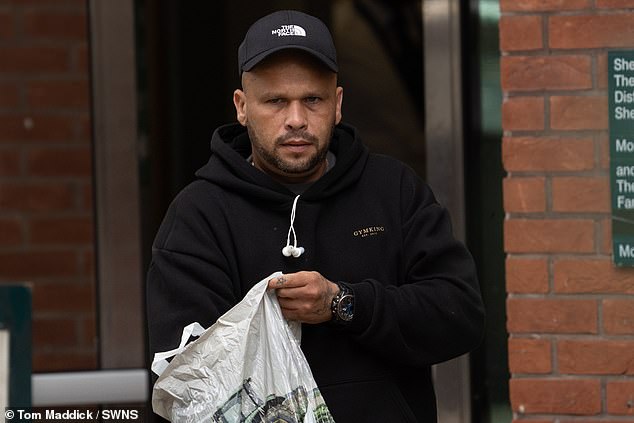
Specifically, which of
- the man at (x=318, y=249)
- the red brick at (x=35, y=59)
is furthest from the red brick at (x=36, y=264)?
the man at (x=318, y=249)

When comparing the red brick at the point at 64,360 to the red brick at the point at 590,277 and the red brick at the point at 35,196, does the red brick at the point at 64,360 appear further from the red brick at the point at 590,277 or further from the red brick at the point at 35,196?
the red brick at the point at 590,277

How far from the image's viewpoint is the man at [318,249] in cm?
286

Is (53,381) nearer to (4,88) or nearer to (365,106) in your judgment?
(4,88)

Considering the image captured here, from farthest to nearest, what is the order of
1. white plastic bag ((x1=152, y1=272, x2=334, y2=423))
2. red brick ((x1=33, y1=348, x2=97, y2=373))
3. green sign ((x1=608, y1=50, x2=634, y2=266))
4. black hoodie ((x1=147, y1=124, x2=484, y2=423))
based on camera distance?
1. red brick ((x1=33, y1=348, x2=97, y2=373))
2. green sign ((x1=608, y1=50, x2=634, y2=266))
3. black hoodie ((x1=147, y1=124, x2=484, y2=423))
4. white plastic bag ((x1=152, y1=272, x2=334, y2=423))

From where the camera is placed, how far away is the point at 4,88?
5113 mm

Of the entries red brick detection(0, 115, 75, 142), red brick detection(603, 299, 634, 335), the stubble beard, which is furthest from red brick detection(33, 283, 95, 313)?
the stubble beard

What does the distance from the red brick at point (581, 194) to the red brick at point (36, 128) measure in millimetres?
2044

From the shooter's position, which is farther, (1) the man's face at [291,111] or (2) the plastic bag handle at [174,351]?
(1) the man's face at [291,111]

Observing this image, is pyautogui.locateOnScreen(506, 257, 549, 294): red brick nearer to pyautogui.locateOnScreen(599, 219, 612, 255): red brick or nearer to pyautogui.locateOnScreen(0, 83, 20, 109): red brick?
pyautogui.locateOnScreen(599, 219, 612, 255): red brick

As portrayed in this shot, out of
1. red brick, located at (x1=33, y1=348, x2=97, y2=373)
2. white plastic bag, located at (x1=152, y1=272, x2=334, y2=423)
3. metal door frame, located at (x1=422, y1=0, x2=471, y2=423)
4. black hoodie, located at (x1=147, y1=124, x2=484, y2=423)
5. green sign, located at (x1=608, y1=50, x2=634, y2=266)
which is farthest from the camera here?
red brick, located at (x1=33, y1=348, x2=97, y2=373)

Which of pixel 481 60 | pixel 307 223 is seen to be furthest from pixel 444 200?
pixel 307 223

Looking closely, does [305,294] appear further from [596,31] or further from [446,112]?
[446,112]

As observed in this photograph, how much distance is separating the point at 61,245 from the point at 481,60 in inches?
69.3

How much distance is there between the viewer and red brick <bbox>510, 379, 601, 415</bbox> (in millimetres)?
3885
